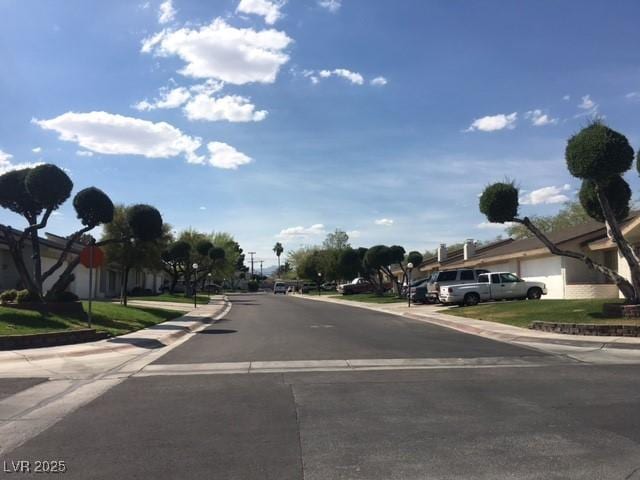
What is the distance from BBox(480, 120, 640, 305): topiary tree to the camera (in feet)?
56.9

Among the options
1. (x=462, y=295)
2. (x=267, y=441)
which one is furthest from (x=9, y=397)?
(x=462, y=295)

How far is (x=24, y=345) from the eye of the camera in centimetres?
1447

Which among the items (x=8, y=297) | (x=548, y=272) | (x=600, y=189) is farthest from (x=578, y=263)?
(x=8, y=297)

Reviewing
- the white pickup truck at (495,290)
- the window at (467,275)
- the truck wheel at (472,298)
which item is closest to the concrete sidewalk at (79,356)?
the white pickup truck at (495,290)

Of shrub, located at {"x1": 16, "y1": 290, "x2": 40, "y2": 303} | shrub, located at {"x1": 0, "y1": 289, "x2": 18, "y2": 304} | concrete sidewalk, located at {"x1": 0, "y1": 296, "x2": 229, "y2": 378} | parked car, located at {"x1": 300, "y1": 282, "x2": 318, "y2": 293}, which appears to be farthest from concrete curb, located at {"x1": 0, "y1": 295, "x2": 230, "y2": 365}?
parked car, located at {"x1": 300, "y1": 282, "x2": 318, "y2": 293}

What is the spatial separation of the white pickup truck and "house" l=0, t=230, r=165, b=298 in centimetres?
1997

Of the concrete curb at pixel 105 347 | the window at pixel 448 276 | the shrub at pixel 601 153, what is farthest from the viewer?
the window at pixel 448 276

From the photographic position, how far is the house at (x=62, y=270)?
1275 inches

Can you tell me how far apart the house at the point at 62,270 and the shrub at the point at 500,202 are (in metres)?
20.0

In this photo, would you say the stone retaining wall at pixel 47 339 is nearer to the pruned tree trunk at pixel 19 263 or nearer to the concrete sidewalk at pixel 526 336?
the pruned tree trunk at pixel 19 263

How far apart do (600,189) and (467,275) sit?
16474 millimetres

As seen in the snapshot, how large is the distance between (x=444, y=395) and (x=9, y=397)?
6.60m

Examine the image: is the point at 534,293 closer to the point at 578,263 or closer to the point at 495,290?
the point at 495,290

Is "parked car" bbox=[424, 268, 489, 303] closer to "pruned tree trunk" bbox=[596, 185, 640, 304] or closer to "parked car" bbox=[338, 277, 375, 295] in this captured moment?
"pruned tree trunk" bbox=[596, 185, 640, 304]
